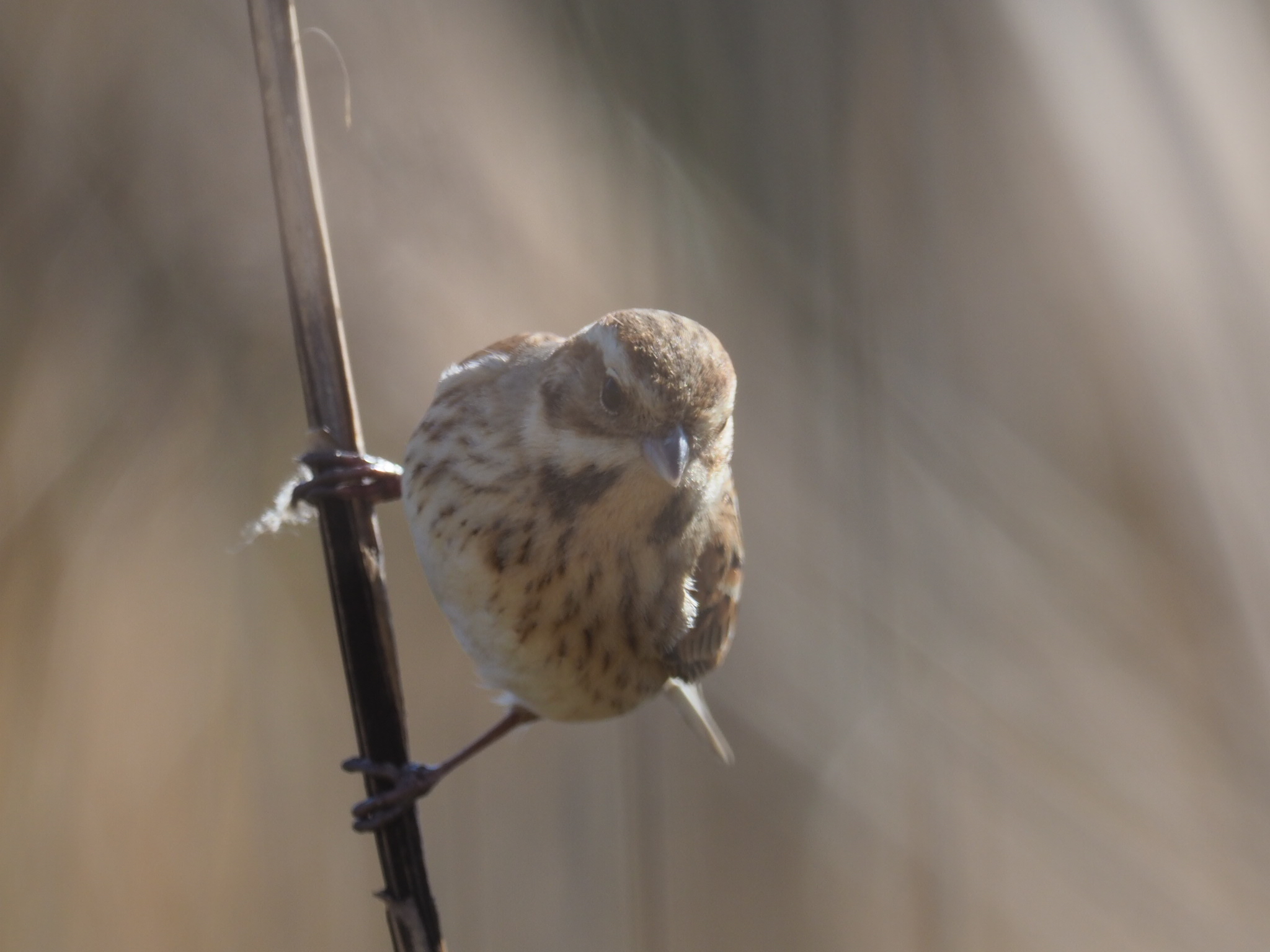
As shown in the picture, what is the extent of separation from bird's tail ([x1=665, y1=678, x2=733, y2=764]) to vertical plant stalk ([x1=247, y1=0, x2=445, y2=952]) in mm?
823

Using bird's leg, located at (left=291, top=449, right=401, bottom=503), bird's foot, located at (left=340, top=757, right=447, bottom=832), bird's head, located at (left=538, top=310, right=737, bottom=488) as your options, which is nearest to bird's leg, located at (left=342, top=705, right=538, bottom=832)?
bird's foot, located at (left=340, top=757, right=447, bottom=832)

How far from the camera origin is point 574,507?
5.63ft

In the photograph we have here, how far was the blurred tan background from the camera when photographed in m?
2.14

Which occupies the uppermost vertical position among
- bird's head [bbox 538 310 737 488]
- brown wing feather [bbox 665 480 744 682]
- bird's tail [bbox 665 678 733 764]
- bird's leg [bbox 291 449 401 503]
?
bird's head [bbox 538 310 737 488]

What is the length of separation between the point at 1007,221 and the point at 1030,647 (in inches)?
40.8

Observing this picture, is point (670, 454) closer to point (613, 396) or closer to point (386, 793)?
point (613, 396)

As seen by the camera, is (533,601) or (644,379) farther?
(533,601)

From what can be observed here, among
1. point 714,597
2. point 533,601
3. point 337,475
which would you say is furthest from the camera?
point 714,597

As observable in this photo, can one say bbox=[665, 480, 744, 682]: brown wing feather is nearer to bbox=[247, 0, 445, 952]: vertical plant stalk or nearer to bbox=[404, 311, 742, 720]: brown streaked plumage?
bbox=[404, 311, 742, 720]: brown streaked plumage

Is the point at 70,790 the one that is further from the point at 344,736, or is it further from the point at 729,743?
the point at 729,743

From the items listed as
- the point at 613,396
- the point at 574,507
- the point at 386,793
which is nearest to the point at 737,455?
the point at 574,507

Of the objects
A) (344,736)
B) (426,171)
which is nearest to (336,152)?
(426,171)

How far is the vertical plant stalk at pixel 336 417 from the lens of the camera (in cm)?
134

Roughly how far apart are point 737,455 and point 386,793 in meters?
1.31
